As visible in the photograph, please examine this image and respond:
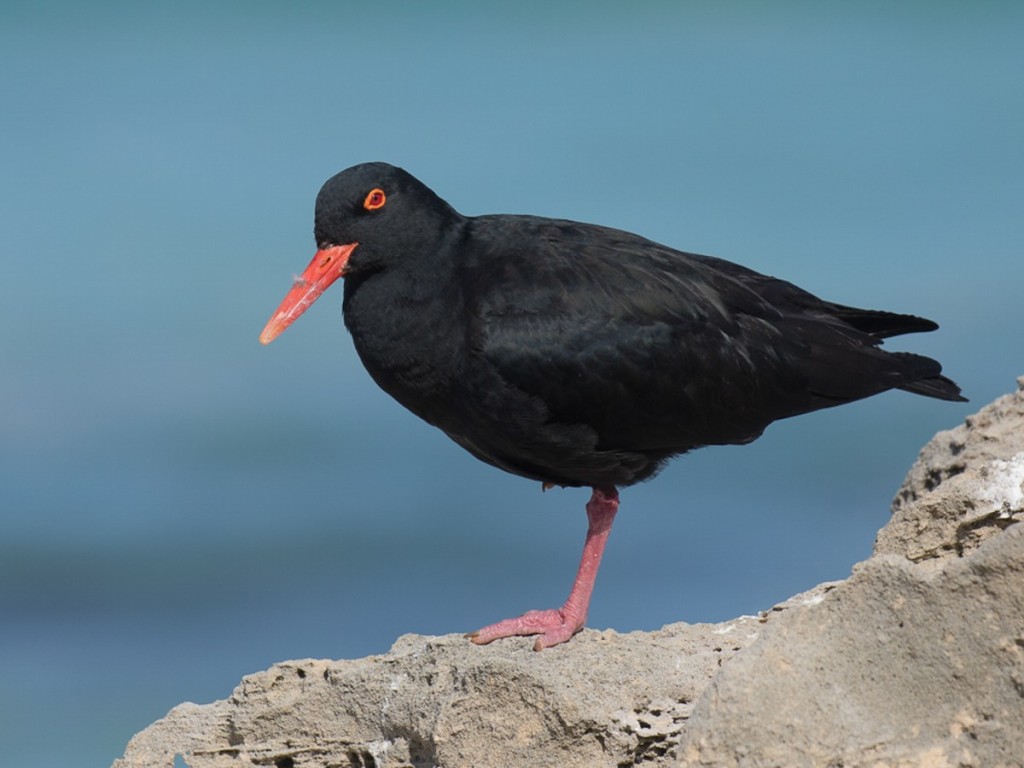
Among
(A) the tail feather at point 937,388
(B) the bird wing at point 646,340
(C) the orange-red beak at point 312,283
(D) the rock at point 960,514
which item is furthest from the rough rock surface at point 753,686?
(C) the orange-red beak at point 312,283

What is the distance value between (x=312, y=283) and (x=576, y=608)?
6.96 ft

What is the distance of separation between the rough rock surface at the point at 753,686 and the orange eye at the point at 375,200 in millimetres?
2217

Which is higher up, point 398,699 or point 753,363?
point 753,363

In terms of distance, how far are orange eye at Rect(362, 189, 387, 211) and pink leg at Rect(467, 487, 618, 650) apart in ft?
6.33

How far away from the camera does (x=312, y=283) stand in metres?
7.15

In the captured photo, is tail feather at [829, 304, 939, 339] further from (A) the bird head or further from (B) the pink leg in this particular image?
(A) the bird head

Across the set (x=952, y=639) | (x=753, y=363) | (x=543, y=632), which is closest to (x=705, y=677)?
(x=543, y=632)

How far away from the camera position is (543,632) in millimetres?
6695

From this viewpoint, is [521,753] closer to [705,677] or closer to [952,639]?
[705,677]

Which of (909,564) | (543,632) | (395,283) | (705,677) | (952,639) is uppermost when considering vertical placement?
(395,283)

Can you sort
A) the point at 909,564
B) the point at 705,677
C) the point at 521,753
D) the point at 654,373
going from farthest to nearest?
the point at 654,373, the point at 705,677, the point at 521,753, the point at 909,564

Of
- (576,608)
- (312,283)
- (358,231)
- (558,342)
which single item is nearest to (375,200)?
(358,231)

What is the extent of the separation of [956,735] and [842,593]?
497mm

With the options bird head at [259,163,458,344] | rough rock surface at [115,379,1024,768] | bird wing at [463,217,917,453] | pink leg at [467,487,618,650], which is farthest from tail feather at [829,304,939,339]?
bird head at [259,163,458,344]
